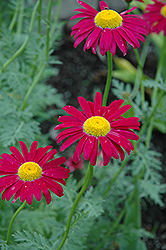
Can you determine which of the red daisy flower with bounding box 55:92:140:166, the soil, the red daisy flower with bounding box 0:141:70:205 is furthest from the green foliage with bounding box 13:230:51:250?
the soil

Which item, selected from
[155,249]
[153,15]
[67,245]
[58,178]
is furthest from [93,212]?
[155,249]

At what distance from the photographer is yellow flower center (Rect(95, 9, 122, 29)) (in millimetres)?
678

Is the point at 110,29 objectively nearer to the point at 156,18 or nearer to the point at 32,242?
the point at 156,18

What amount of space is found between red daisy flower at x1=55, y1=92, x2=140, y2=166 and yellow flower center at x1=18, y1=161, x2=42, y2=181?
0.25ft

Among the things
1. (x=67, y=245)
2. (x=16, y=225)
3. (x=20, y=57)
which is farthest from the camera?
(x=20, y=57)

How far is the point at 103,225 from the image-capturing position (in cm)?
112

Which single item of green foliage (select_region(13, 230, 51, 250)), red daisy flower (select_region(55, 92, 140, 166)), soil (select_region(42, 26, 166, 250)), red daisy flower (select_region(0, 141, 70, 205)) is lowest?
green foliage (select_region(13, 230, 51, 250))

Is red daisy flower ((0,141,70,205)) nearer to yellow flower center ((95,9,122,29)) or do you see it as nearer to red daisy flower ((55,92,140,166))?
red daisy flower ((55,92,140,166))

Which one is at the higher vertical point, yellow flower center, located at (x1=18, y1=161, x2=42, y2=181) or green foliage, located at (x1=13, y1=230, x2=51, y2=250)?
yellow flower center, located at (x1=18, y1=161, x2=42, y2=181)

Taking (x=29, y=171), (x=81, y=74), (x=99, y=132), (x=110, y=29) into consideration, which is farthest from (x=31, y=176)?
(x=81, y=74)

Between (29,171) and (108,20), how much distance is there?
13.9 inches

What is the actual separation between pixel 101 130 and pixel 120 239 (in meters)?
0.64

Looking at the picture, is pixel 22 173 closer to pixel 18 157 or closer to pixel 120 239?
pixel 18 157

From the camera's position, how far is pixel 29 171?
1.99 feet
